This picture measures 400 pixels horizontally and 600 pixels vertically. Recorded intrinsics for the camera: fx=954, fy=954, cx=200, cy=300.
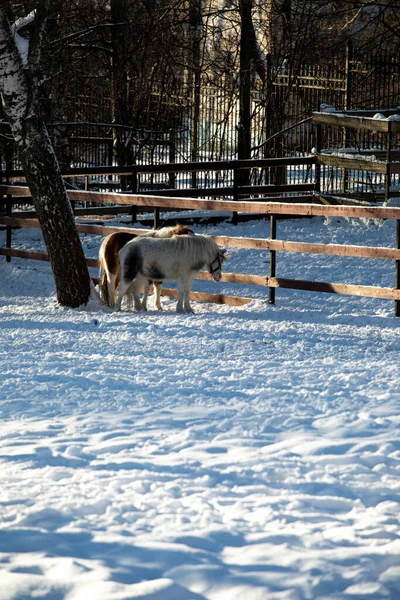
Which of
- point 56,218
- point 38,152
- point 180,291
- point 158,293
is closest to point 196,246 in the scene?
point 180,291

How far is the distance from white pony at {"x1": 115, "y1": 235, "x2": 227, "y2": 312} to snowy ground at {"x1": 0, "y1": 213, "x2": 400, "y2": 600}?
0.70 meters

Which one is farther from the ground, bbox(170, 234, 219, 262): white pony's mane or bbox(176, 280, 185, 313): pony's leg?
bbox(170, 234, 219, 262): white pony's mane

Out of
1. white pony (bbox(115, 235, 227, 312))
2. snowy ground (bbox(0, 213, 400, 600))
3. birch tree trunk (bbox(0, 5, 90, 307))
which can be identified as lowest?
snowy ground (bbox(0, 213, 400, 600))

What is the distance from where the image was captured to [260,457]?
Result: 238 inches

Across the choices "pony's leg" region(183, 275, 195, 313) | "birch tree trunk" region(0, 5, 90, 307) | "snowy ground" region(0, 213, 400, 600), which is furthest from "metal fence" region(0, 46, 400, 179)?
"snowy ground" region(0, 213, 400, 600)

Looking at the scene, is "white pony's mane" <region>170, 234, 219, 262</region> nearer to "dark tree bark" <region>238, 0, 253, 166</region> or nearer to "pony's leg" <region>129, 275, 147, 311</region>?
"pony's leg" <region>129, 275, 147, 311</region>

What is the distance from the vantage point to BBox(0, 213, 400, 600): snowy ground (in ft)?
15.0

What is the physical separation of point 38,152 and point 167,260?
213 centimetres

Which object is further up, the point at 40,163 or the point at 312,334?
the point at 40,163

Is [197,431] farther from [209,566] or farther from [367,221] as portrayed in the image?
[367,221]

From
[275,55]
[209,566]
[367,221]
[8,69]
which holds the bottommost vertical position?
[209,566]

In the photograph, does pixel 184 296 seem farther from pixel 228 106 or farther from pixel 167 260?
pixel 228 106

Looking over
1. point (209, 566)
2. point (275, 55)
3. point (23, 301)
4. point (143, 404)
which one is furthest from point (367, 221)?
point (209, 566)

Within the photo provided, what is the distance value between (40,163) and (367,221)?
717 centimetres
